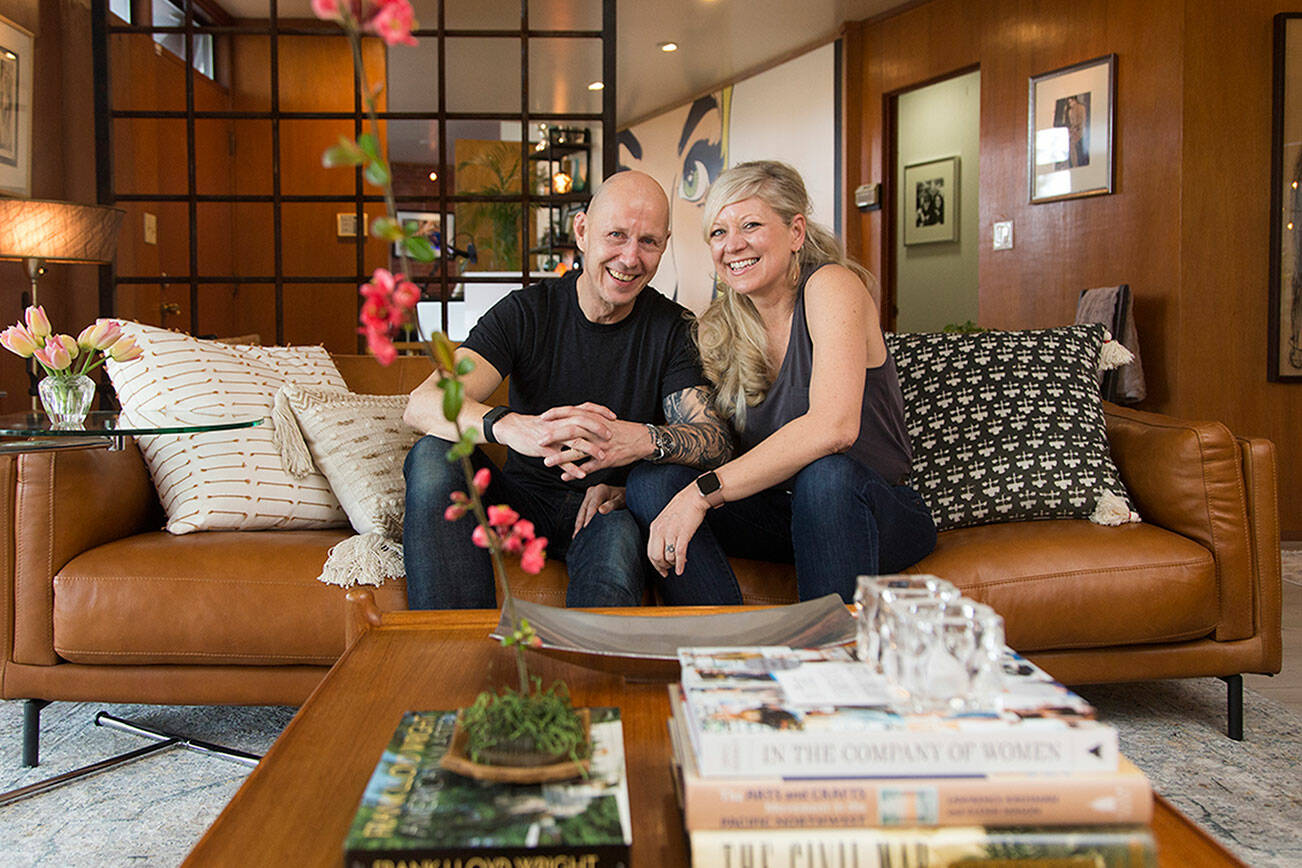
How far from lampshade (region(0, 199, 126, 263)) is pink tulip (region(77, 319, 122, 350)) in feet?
3.97

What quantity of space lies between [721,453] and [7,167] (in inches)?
118

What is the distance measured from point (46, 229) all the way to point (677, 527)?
2.21 m

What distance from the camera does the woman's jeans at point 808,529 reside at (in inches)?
66.6

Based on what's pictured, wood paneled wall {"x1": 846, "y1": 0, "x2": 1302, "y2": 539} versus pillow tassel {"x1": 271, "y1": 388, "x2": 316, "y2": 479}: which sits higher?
wood paneled wall {"x1": 846, "y1": 0, "x2": 1302, "y2": 539}

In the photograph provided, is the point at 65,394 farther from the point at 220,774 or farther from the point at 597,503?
the point at 597,503

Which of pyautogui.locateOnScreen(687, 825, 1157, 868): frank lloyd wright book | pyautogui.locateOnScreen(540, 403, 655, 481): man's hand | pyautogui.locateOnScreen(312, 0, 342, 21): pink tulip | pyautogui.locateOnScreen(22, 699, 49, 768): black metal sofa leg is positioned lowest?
pyautogui.locateOnScreen(22, 699, 49, 768): black metal sofa leg

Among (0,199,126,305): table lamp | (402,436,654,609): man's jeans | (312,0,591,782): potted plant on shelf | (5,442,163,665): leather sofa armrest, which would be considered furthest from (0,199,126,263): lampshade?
(312,0,591,782): potted plant on shelf

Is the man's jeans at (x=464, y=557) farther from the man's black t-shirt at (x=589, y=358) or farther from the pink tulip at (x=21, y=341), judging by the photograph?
the pink tulip at (x=21, y=341)

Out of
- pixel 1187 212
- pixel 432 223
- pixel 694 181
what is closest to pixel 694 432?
pixel 432 223

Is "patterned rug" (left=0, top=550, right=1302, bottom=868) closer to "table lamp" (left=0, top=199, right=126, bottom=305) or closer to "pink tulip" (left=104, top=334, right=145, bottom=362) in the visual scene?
"pink tulip" (left=104, top=334, right=145, bottom=362)

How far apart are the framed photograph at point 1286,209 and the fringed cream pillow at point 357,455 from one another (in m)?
3.39

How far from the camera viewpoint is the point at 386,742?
1.00 m

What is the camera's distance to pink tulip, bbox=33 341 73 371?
6.36ft

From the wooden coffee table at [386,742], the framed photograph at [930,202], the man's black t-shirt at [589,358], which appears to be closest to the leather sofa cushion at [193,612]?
the man's black t-shirt at [589,358]
